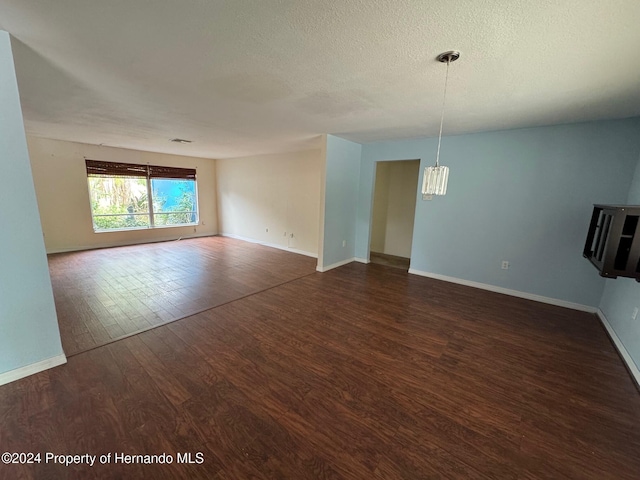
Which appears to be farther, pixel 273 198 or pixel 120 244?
pixel 273 198

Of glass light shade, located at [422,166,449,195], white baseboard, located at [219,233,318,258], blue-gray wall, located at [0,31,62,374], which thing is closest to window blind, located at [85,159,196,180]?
white baseboard, located at [219,233,318,258]

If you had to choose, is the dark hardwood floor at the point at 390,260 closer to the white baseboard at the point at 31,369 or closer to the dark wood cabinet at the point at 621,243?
the dark wood cabinet at the point at 621,243

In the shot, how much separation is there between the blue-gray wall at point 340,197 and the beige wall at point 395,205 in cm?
79

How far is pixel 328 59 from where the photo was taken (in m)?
1.77

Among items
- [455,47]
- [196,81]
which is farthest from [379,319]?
[196,81]

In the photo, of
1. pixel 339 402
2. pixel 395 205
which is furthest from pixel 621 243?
pixel 395 205

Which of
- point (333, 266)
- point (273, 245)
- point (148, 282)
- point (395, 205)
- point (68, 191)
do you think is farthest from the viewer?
point (273, 245)

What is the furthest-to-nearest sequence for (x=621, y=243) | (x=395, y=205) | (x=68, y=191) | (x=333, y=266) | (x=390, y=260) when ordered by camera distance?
(x=395, y=205) < (x=390, y=260) < (x=68, y=191) < (x=333, y=266) < (x=621, y=243)

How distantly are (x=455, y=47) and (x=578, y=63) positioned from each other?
3.05 feet

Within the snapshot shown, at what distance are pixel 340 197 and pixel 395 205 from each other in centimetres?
173

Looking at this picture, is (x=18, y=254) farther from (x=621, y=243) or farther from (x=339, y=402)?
(x=621, y=243)

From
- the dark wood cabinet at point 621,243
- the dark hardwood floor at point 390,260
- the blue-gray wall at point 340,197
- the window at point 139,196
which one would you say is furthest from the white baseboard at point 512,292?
the window at point 139,196

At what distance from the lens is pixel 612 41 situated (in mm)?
1473

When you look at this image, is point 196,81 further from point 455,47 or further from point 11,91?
point 455,47
